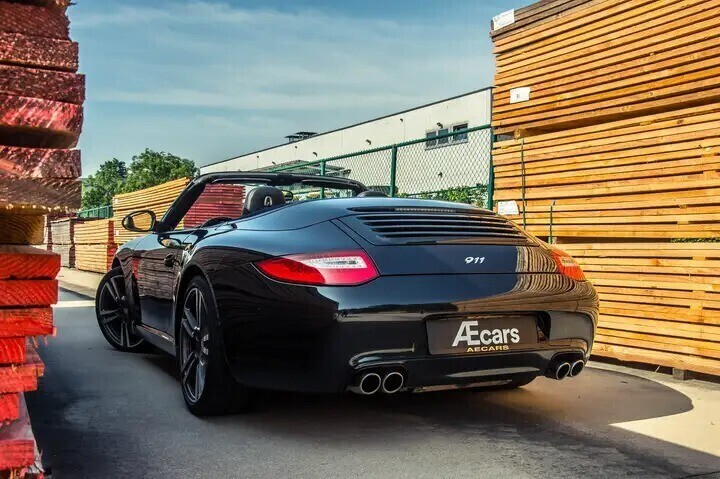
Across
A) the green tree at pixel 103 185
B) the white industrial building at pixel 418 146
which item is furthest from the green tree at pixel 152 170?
the white industrial building at pixel 418 146

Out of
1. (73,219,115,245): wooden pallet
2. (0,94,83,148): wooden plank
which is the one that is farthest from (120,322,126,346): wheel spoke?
(73,219,115,245): wooden pallet

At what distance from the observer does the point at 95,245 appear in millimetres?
21406

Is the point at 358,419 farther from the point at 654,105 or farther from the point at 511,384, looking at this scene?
the point at 654,105

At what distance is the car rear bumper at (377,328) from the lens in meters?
3.22

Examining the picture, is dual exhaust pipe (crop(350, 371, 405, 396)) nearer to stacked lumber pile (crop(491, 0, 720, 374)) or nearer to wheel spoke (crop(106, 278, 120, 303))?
stacked lumber pile (crop(491, 0, 720, 374))

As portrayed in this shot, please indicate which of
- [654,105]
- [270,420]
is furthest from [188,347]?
[654,105]

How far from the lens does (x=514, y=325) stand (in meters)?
3.49

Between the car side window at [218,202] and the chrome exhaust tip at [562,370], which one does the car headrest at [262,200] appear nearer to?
the chrome exhaust tip at [562,370]

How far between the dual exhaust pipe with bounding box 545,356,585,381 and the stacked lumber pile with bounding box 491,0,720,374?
6.05 feet

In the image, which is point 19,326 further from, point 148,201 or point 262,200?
point 148,201

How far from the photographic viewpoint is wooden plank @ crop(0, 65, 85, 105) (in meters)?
2.15

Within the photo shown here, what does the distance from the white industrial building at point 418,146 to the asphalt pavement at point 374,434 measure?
532cm

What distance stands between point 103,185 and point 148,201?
58921 millimetres

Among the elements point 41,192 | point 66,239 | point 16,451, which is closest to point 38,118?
point 41,192
